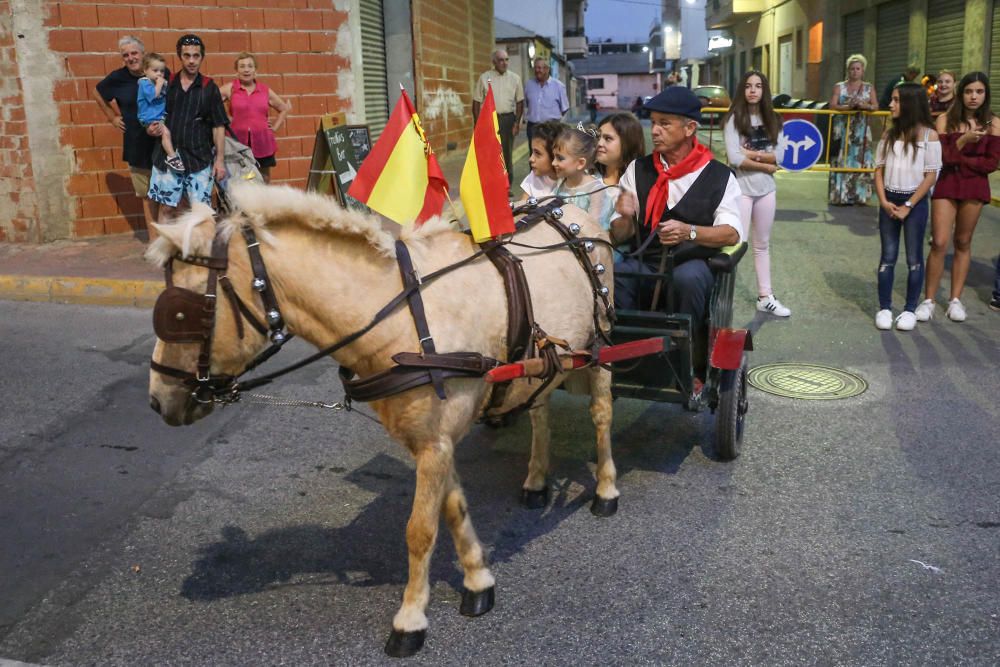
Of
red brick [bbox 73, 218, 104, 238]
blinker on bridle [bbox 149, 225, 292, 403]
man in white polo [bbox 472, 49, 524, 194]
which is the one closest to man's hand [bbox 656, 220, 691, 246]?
blinker on bridle [bbox 149, 225, 292, 403]

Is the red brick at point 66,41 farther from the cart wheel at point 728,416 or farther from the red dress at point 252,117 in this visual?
the cart wheel at point 728,416

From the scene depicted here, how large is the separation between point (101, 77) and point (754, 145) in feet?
24.3

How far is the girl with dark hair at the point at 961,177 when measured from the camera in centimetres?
768

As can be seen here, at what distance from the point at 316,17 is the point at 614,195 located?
819 cm

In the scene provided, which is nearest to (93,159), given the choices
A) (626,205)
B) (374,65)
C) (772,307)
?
(374,65)

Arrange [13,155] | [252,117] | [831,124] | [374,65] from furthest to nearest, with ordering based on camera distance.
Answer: [374,65] < [831,124] < [13,155] < [252,117]

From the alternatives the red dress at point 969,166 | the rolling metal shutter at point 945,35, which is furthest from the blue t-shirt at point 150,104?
the rolling metal shutter at point 945,35

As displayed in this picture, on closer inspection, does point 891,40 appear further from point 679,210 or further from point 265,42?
point 679,210

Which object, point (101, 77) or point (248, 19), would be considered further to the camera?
point (248, 19)

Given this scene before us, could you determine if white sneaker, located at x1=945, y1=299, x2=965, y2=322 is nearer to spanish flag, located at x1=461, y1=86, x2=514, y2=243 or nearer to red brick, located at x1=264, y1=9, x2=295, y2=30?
spanish flag, located at x1=461, y1=86, x2=514, y2=243

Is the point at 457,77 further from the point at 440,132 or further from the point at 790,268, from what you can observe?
the point at 790,268

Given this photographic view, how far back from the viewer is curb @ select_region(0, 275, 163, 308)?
345 inches

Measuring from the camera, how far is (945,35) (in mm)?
19391

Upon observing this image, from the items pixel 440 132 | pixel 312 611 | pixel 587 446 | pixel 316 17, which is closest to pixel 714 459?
pixel 587 446
